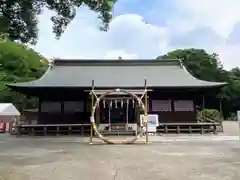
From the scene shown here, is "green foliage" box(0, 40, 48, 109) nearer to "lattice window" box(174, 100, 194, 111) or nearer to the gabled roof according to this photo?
the gabled roof

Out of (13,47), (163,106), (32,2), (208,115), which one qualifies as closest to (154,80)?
(163,106)

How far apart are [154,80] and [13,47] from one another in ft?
63.4

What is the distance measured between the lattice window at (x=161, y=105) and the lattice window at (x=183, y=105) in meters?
0.45

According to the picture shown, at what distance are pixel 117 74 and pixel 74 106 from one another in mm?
4190

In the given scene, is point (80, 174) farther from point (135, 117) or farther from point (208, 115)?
point (208, 115)

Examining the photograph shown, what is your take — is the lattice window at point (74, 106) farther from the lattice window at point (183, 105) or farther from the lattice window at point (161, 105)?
the lattice window at point (183, 105)

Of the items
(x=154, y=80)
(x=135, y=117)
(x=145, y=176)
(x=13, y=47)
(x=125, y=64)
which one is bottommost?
(x=145, y=176)

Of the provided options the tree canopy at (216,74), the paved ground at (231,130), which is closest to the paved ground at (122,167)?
the paved ground at (231,130)

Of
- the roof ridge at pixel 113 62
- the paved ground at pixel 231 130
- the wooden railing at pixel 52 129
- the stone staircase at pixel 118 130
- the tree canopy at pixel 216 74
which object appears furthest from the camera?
the tree canopy at pixel 216 74

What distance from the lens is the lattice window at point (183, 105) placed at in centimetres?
2016

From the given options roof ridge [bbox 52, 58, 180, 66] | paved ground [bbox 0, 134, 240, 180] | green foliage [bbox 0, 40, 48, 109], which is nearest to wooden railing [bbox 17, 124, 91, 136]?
roof ridge [bbox 52, 58, 180, 66]

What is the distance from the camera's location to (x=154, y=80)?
68.0 feet

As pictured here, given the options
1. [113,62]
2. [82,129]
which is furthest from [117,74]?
[82,129]

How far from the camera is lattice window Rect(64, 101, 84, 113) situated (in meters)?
20.2
